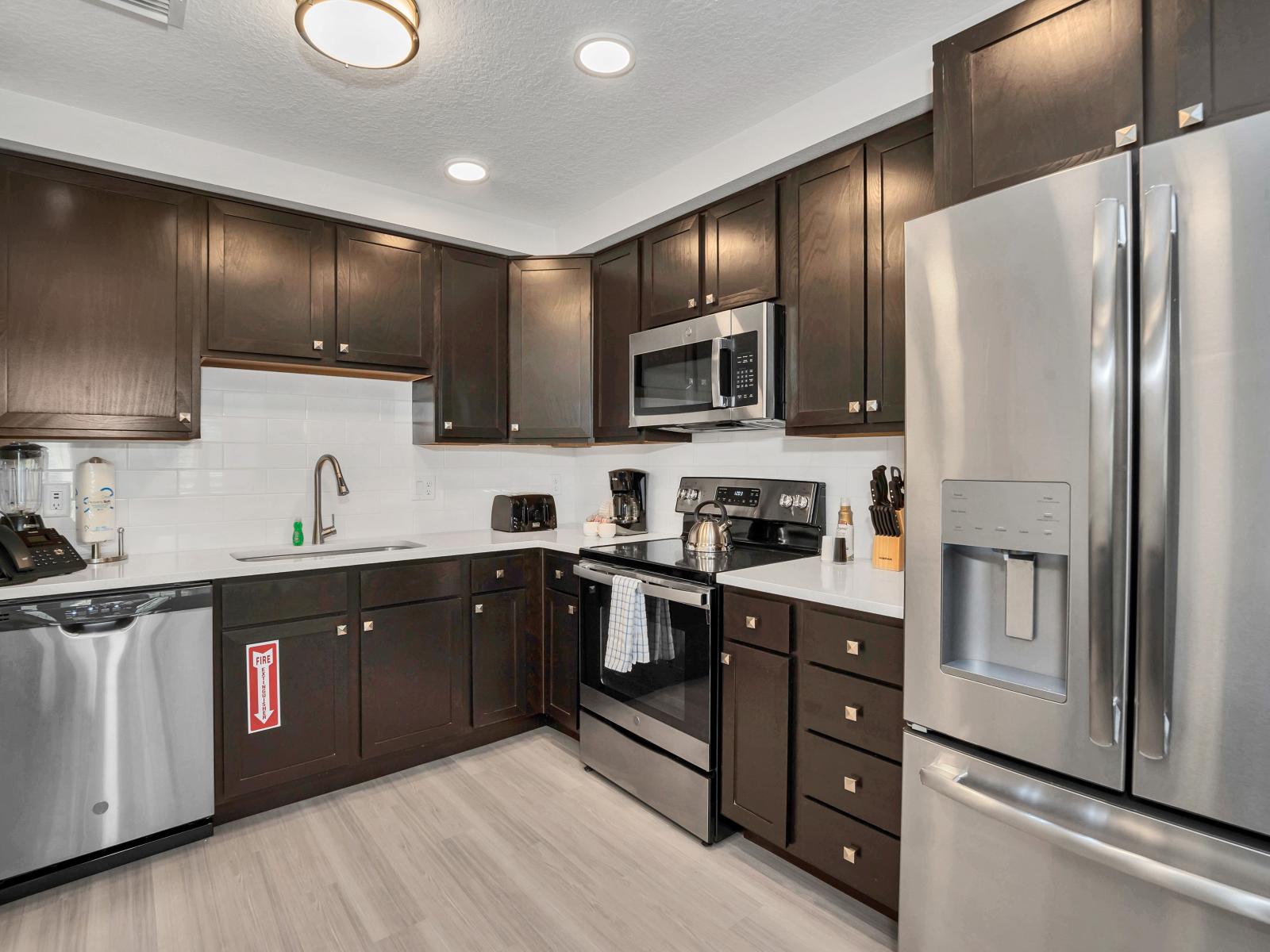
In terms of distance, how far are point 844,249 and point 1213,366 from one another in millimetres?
1280

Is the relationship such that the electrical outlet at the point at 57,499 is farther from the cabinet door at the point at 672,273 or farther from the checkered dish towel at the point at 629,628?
the cabinet door at the point at 672,273

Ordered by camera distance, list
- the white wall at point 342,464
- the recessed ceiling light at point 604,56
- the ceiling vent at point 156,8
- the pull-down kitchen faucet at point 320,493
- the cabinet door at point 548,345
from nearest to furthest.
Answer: the ceiling vent at point 156,8 < the recessed ceiling light at point 604,56 < the white wall at point 342,464 < the pull-down kitchen faucet at point 320,493 < the cabinet door at point 548,345

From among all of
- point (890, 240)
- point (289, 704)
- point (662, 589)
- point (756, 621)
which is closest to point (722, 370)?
point (890, 240)

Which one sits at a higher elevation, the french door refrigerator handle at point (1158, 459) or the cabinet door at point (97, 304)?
the cabinet door at point (97, 304)

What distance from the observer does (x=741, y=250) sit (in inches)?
102

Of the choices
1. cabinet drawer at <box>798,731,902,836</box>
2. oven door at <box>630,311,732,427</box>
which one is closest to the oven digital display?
oven door at <box>630,311,732,427</box>

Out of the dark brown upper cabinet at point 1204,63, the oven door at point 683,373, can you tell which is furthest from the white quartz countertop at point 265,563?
the dark brown upper cabinet at point 1204,63

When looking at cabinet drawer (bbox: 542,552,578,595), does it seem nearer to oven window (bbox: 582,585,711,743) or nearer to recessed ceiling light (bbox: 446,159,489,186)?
oven window (bbox: 582,585,711,743)

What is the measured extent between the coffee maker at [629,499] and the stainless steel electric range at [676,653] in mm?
370

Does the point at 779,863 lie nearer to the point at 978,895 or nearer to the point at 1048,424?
the point at 978,895

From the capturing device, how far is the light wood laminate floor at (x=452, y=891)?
6.06 ft

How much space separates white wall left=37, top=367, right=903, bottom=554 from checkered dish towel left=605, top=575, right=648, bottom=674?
84 cm

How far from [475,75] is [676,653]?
201 cm

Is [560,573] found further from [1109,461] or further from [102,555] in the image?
[1109,461]
